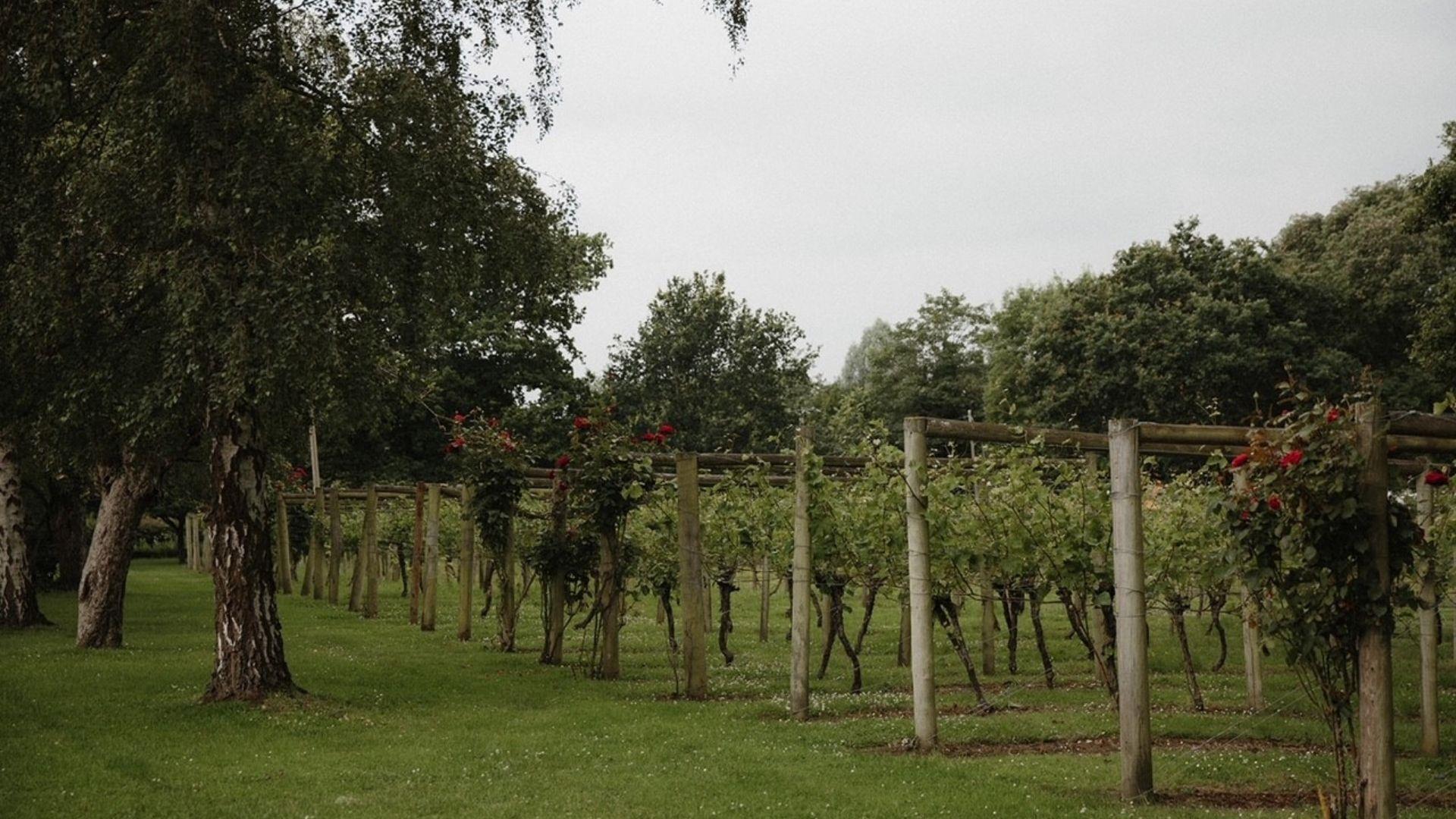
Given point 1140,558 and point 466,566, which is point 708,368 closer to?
point 466,566

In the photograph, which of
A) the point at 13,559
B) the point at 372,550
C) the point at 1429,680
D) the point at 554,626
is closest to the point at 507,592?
the point at 554,626

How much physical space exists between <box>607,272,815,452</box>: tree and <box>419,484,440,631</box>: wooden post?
3131 centimetres

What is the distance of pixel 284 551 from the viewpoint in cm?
3041

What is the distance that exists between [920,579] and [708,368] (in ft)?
146

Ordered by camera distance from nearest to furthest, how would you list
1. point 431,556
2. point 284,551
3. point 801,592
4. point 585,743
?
point 585,743 → point 801,592 → point 431,556 → point 284,551

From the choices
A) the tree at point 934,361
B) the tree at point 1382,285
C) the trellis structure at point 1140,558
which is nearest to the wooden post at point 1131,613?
the trellis structure at point 1140,558

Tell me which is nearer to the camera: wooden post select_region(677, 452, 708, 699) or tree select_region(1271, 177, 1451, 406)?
wooden post select_region(677, 452, 708, 699)

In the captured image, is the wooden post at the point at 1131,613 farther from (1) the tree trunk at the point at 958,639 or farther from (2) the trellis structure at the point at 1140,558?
(1) the tree trunk at the point at 958,639

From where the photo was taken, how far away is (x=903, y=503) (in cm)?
1168

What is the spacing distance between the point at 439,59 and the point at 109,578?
9449 mm

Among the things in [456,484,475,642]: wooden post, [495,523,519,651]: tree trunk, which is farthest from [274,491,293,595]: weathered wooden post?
[495,523,519,651]: tree trunk

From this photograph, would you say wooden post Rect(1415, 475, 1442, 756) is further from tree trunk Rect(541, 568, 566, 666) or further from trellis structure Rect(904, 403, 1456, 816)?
tree trunk Rect(541, 568, 566, 666)

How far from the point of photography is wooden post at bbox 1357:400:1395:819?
21.5 ft

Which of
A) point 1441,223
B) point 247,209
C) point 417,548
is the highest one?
point 1441,223
